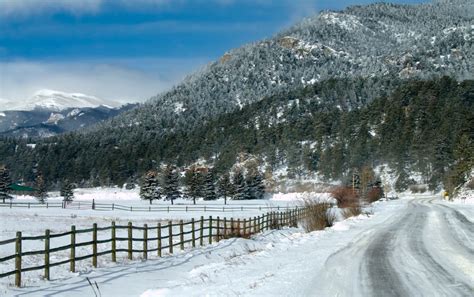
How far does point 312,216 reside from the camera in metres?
31.4

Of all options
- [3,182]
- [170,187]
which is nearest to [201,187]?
[170,187]

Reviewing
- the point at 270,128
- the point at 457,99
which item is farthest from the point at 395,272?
the point at 270,128

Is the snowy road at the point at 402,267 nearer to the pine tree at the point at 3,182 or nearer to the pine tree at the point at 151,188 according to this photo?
the pine tree at the point at 3,182

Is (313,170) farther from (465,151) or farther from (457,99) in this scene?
(465,151)

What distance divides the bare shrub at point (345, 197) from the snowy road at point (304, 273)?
22.9 metres

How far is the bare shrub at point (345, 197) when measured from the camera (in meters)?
45.2

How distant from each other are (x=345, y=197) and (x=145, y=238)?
3317cm

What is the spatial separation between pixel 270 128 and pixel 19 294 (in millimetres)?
178051

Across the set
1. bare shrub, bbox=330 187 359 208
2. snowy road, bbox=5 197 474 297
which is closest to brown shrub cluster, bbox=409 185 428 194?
bare shrub, bbox=330 187 359 208

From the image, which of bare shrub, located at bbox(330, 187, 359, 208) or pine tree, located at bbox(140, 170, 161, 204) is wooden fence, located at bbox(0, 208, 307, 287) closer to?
bare shrub, located at bbox(330, 187, 359, 208)

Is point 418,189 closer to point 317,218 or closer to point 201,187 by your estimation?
point 201,187

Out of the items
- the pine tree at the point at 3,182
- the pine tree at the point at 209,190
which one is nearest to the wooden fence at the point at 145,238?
the pine tree at the point at 3,182

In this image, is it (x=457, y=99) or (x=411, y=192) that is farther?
(x=457, y=99)

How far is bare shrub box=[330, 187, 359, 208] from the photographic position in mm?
45219
